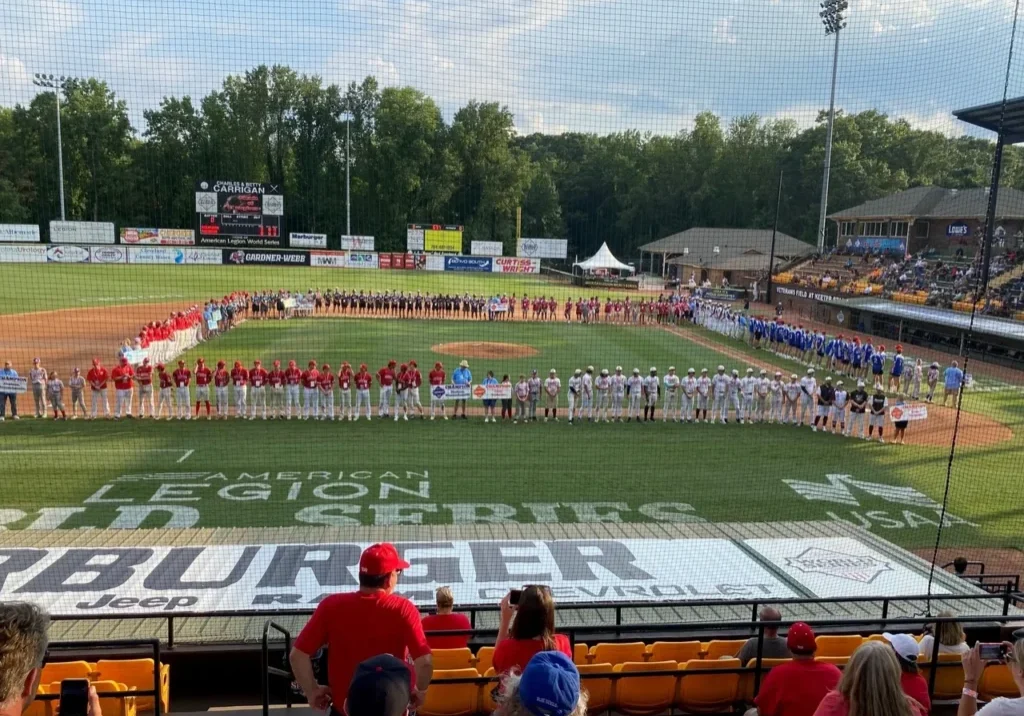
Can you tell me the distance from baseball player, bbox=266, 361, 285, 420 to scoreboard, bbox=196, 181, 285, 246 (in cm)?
365

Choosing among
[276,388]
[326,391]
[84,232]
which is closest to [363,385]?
[326,391]

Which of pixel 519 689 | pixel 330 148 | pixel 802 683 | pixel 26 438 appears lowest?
pixel 26 438

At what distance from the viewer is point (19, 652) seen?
196cm

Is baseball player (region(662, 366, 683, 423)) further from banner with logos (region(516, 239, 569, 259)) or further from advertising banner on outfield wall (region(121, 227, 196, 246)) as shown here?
advertising banner on outfield wall (region(121, 227, 196, 246))

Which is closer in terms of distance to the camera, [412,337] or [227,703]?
[227,703]

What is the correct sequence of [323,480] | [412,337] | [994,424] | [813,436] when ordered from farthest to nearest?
[412,337]
[994,424]
[813,436]
[323,480]

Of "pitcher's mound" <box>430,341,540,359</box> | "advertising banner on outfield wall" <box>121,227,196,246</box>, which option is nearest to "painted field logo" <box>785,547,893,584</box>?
"pitcher's mound" <box>430,341,540,359</box>

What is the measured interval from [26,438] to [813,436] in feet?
50.7

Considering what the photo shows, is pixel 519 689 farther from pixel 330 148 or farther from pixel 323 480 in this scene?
pixel 330 148

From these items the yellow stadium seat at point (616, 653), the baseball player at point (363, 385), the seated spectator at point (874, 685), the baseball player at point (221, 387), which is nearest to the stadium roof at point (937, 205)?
the baseball player at point (363, 385)

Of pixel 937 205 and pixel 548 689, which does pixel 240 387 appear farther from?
pixel 937 205

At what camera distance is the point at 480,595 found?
25.6 ft

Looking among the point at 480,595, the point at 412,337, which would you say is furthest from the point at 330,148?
the point at 480,595

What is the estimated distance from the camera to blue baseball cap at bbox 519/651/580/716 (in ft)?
6.43
